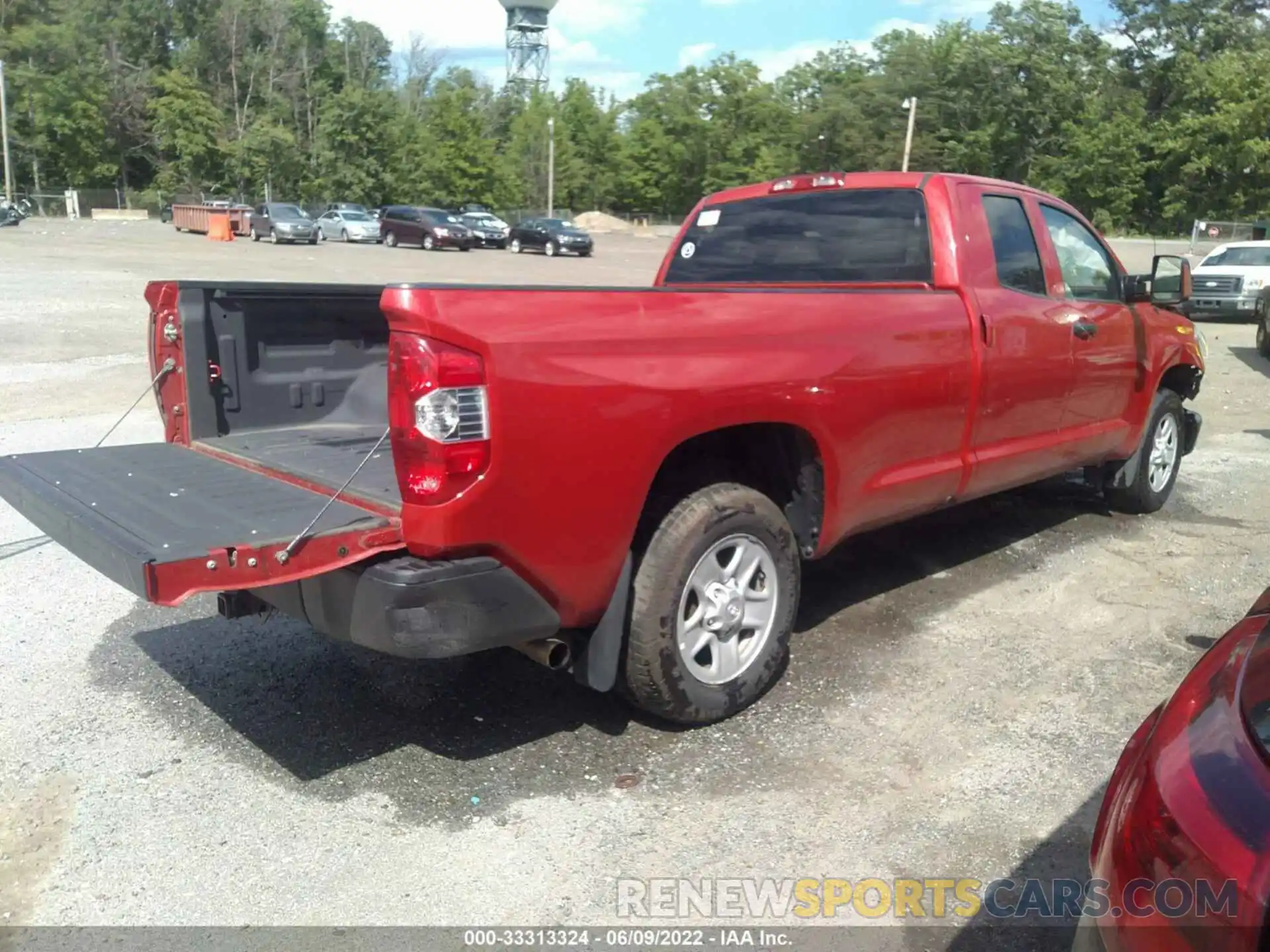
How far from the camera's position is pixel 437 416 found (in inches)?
117

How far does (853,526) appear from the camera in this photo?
443cm

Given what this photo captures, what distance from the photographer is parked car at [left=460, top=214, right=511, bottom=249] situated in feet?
146

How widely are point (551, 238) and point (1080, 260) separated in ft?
123

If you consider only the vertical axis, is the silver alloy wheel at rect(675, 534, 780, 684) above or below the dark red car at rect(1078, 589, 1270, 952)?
below

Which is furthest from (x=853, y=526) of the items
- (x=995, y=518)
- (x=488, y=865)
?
(x=995, y=518)

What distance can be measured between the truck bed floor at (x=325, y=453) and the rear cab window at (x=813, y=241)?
2035 millimetres

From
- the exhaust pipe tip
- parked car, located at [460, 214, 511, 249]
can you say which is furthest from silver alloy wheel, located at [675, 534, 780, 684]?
parked car, located at [460, 214, 511, 249]

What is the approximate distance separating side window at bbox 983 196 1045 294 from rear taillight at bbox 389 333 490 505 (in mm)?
3073

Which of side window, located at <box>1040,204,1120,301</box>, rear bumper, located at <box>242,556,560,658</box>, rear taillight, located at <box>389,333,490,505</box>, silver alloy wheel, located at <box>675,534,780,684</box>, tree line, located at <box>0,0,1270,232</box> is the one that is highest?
tree line, located at <box>0,0,1270,232</box>

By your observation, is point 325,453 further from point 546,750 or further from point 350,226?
point 350,226

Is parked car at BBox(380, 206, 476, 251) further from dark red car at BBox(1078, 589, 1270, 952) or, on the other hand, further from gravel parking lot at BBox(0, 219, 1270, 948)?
dark red car at BBox(1078, 589, 1270, 952)

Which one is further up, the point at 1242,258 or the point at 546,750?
the point at 1242,258

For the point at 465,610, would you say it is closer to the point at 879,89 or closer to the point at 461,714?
the point at 461,714

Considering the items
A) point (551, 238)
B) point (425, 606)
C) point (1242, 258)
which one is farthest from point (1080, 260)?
point (551, 238)
